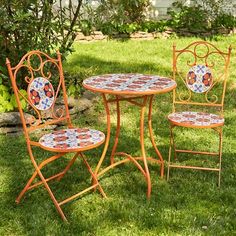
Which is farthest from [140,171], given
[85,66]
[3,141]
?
[85,66]

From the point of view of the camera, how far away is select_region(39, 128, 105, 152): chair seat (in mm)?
3961

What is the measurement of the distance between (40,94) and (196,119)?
63.2 inches

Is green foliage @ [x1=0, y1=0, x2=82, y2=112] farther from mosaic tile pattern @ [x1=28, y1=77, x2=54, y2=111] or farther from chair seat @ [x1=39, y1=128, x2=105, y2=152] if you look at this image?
chair seat @ [x1=39, y1=128, x2=105, y2=152]

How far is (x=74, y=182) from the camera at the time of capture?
477 centimetres

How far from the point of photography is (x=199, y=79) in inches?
204

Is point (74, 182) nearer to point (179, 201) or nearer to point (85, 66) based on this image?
point (179, 201)

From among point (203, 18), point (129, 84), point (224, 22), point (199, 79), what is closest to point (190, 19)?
point (203, 18)

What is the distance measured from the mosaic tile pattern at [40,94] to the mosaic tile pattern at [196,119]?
1.25m

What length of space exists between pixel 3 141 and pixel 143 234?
277 centimetres

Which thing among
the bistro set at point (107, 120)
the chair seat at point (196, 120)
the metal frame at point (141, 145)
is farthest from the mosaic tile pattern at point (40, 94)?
the chair seat at point (196, 120)

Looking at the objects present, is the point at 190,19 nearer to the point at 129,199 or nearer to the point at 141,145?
the point at 141,145

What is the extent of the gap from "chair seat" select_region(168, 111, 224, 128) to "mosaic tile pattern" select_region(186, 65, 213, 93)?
348 millimetres

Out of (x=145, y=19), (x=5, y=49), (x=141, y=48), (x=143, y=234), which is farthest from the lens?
(x=145, y=19)

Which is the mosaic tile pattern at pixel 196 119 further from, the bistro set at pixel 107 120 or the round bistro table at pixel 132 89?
the round bistro table at pixel 132 89
